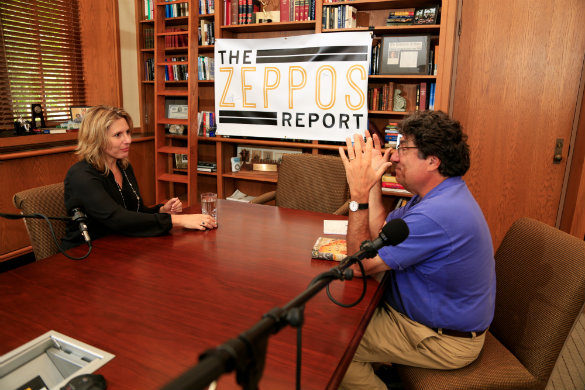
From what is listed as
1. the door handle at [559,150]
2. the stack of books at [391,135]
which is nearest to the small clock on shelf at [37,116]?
the stack of books at [391,135]

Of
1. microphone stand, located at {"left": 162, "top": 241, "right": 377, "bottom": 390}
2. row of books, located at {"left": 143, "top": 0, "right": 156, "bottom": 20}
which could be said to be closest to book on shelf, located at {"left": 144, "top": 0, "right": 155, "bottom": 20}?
row of books, located at {"left": 143, "top": 0, "right": 156, "bottom": 20}

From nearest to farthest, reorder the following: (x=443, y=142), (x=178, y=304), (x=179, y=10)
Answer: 1. (x=178, y=304)
2. (x=443, y=142)
3. (x=179, y=10)

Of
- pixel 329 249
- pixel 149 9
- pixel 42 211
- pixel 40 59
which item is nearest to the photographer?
pixel 329 249

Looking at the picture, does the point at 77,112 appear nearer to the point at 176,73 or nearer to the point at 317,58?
the point at 176,73

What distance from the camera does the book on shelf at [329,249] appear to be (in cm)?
139

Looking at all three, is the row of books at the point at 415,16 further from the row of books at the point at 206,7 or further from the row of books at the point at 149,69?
the row of books at the point at 149,69

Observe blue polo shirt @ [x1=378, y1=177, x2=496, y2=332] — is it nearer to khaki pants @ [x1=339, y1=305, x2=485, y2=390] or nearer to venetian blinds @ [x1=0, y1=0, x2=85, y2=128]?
Result: khaki pants @ [x1=339, y1=305, x2=485, y2=390]

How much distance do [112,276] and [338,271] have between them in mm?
861

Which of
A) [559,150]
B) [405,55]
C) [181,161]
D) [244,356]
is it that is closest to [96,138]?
[244,356]

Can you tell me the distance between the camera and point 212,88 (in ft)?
13.4

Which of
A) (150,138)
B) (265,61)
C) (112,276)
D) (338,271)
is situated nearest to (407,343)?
(338,271)

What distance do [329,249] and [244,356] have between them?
40.7 inches

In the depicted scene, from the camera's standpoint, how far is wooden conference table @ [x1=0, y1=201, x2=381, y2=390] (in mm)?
835

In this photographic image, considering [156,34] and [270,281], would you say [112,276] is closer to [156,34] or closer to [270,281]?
[270,281]
